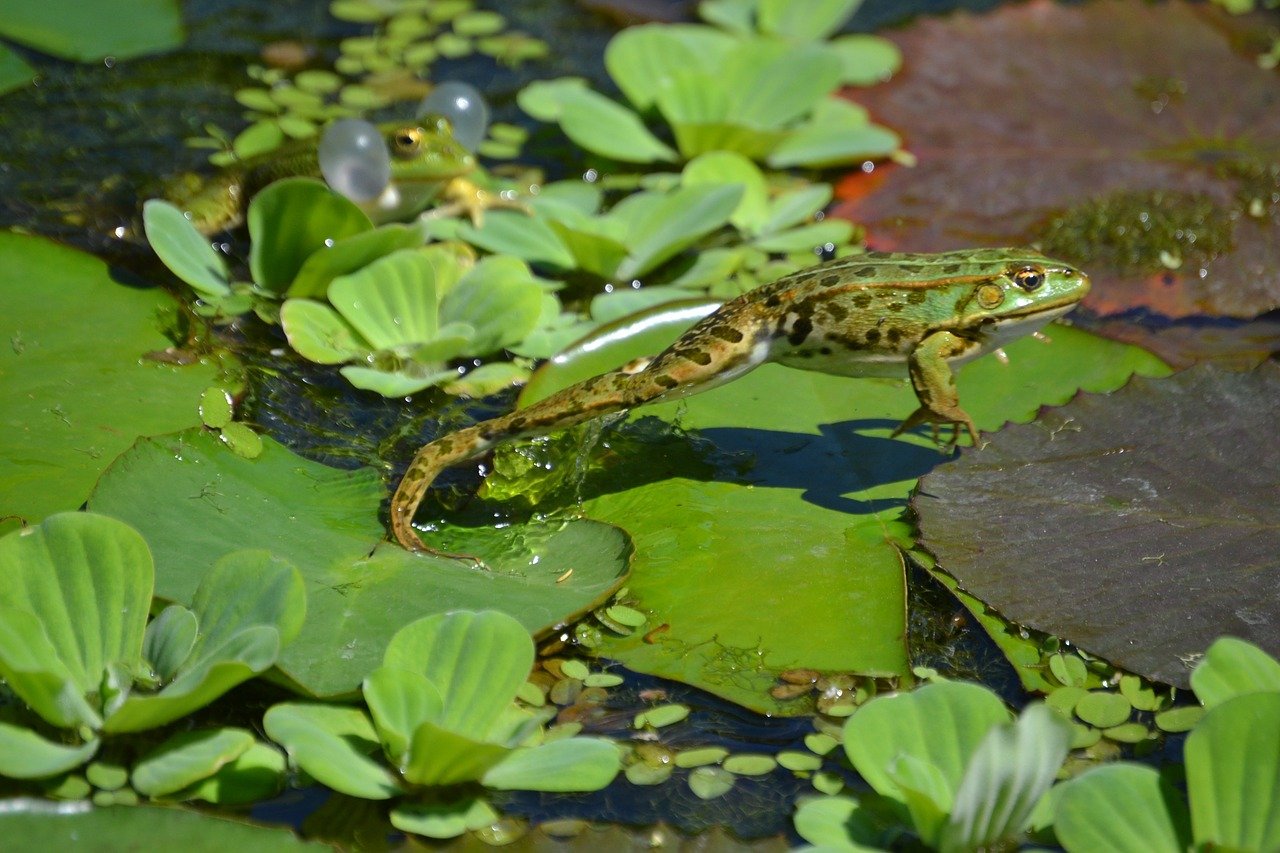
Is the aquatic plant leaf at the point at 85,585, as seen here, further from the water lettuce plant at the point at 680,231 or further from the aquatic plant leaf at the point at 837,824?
the water lettuce plant at the point at 680,231

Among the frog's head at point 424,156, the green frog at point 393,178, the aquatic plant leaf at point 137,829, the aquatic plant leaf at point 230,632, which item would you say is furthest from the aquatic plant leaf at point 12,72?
the aquatic plant leaf at point 137,829

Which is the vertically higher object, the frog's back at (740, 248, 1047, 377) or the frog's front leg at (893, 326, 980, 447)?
the frog's back at (740, 248, 1047, 377)

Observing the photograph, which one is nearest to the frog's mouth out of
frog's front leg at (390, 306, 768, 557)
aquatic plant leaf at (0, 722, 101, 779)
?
frog's front leg at (390, 306, 768, 557)

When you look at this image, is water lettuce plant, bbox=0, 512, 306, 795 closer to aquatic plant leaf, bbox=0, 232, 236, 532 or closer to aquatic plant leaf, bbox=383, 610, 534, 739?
aquatic plant leaf, bbox=383, 610, 534, 739

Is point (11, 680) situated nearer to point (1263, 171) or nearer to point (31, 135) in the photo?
point (31, 135)

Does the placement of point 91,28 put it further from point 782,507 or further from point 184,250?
point 782,507

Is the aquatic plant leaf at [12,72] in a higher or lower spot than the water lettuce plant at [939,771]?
higher

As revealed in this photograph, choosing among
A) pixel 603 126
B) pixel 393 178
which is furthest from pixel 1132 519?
pixel 393 178
